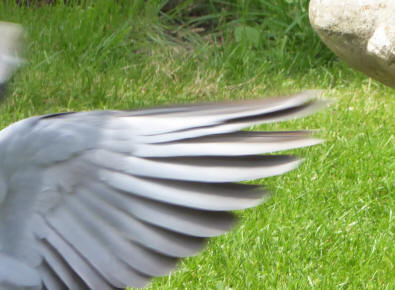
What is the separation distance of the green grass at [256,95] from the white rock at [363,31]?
0.70m

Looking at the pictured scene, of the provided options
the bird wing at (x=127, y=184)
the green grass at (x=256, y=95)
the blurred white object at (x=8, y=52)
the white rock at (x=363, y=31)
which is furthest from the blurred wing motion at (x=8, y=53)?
the white rock at (x=363, y=31)

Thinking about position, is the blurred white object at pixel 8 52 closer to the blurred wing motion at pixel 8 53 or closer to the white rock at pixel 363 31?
the blurred wing motion at pixel 8 53

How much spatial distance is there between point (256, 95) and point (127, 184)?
389 cm

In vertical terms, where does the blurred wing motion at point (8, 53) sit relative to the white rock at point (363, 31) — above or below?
above

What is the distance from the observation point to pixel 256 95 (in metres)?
5.48

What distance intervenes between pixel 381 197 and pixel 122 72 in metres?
2.44

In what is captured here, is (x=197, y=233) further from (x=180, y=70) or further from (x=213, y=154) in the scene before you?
(x=180, y=70)

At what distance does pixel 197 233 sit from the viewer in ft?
5.25

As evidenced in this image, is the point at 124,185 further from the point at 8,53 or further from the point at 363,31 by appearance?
the point at 363,31

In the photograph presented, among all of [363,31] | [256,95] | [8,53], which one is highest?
[8,53]

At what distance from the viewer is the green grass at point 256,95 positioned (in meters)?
3.40

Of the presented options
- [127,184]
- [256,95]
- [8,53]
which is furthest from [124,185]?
[256,95]

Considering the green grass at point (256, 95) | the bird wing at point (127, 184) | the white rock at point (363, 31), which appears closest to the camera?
the bird wing at point (127, 184)

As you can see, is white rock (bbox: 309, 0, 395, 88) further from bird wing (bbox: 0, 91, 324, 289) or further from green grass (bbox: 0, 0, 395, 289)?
bird wing (bbox: 0, 91, 324, 289)
